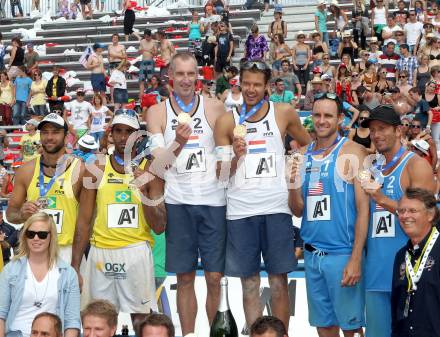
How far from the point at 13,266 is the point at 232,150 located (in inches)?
70.1

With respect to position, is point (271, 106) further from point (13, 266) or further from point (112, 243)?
point (13, 266)

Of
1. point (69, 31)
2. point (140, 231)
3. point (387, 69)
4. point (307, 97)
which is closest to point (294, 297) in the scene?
point (140, 231)

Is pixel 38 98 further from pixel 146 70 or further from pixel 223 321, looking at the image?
pixel 223 321

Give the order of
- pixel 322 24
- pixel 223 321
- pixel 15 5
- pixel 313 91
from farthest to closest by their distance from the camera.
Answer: pixel 15 5, pixel 322 24, pixel 313 91, pixel 223 321

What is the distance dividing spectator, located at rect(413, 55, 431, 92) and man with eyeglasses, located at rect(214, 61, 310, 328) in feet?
33.6

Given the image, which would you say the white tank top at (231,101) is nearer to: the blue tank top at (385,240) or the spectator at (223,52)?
the spectator at (223,52)

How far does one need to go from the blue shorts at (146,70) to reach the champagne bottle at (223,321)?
49.4 feet

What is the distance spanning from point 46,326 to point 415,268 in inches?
93.3

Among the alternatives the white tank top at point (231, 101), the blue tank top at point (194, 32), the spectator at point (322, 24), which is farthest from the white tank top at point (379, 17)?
the white tank top at point (231, 101)

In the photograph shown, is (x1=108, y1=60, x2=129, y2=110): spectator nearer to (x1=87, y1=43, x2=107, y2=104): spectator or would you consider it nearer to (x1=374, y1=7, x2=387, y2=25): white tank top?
(x1=87, y1=43, x2=107, y2=104): spectator

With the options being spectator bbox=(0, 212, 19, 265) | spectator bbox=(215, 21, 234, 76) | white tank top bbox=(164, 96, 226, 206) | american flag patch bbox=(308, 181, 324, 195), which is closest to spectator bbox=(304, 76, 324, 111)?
spectator bbox=(215, 21, 234, 76)

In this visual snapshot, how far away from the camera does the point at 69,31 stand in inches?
1076

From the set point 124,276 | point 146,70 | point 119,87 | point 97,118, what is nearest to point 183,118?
point 124,276

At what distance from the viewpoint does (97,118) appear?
18594mm
